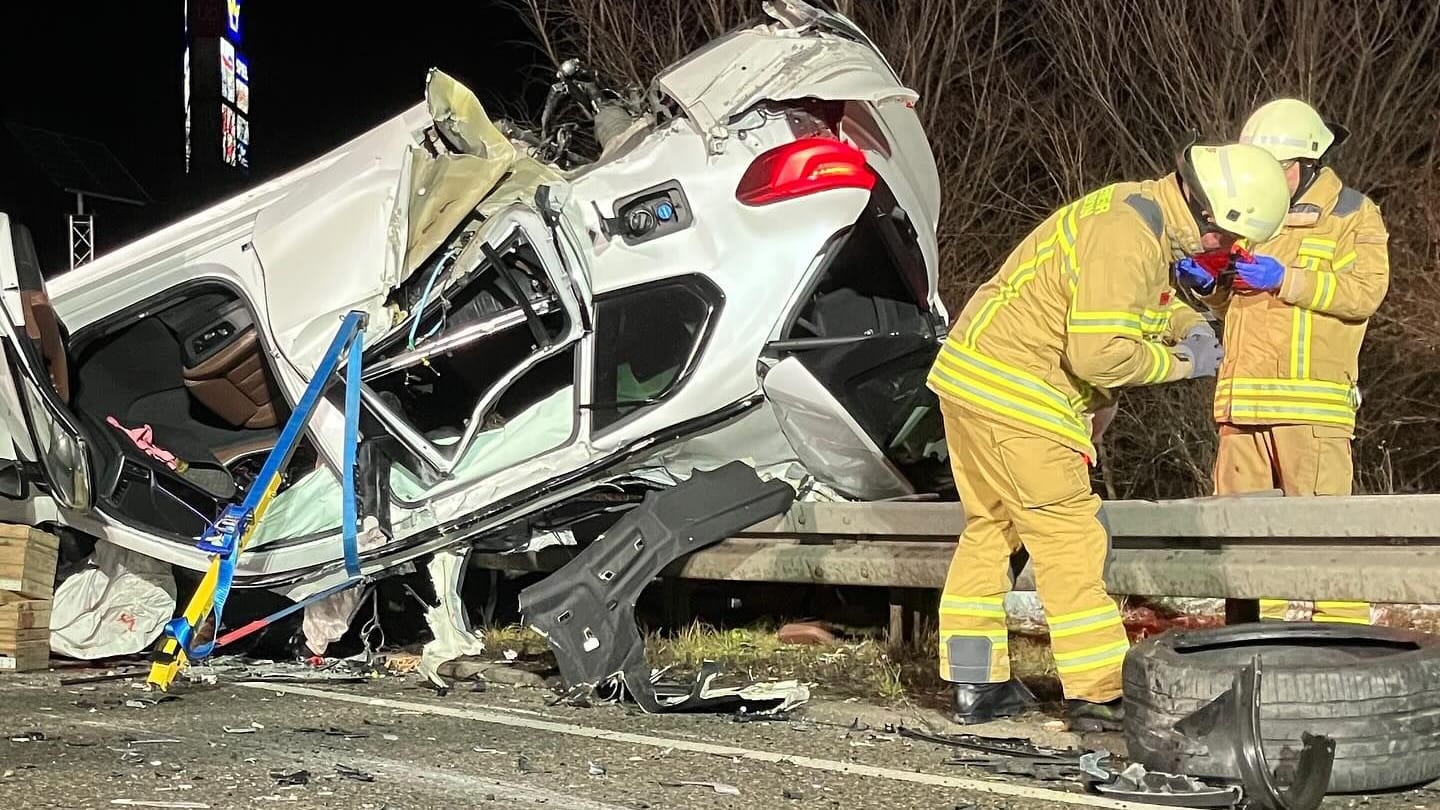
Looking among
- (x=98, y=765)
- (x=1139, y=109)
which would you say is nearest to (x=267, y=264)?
(x=98, y=765)

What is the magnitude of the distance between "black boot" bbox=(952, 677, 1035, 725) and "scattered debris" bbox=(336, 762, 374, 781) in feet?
5.27

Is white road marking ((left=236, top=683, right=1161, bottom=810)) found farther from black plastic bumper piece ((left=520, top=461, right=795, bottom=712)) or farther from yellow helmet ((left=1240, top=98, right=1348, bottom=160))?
yellow helmet ((left=1240, top=98, right=1348, bottom=160))

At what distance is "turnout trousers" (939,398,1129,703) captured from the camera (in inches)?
142

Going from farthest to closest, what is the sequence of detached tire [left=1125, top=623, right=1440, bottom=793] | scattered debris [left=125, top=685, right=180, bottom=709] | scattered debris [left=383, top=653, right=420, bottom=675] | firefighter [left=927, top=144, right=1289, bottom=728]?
scattered debris [left=383, top=653, right=420, bottom=675], scattered debris [left=125, top=685, right=180, bottom=709], firefighter [left=927, top=144, right=1289, bottom=728], detached tire [left=1125, top=623, right=1440, bottom=793]

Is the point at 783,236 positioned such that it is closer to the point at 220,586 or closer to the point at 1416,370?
the point at 220,586

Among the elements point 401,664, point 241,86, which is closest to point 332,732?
point 401,664

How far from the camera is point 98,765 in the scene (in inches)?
125

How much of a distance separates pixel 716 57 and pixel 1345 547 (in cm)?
257

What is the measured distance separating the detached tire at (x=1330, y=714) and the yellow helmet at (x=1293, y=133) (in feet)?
6.08

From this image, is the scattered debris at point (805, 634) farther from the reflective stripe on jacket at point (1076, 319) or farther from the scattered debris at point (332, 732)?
the scattered debris at point (332, 732)

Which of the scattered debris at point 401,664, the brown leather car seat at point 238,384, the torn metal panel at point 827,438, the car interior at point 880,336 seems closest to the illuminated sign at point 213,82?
the brown leather car seat at point 238,384

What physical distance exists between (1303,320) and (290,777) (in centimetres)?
331

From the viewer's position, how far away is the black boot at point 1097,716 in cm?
355

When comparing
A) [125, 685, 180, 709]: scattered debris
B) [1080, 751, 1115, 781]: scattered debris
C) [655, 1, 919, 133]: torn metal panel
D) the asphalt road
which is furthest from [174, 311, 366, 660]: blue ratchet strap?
[1080, 751, 1115, 781]: scattered debris
